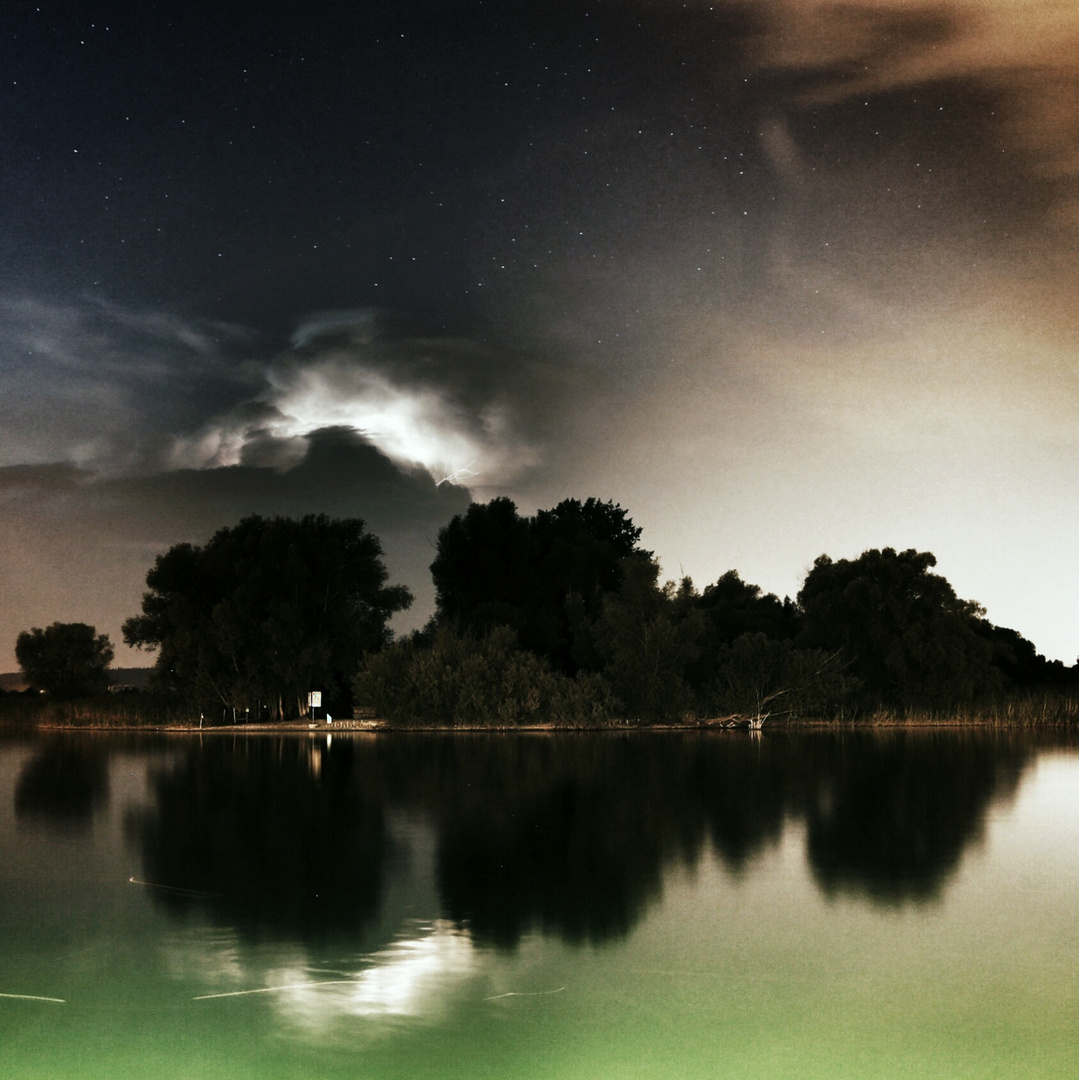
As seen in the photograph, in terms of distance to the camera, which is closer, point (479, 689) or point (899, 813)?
point (899, 813)

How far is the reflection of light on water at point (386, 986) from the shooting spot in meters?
5.82

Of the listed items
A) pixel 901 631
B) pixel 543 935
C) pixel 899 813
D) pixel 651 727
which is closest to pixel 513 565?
pixel 651 727

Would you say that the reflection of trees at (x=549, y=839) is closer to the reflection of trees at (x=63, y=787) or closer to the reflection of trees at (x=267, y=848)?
the reflection of trees at (x=267, y=848)

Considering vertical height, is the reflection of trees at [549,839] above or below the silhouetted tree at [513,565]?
below

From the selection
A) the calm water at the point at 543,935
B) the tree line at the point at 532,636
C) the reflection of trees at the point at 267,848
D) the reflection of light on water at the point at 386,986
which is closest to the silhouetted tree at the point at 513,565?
the tree line at the point at 532,636

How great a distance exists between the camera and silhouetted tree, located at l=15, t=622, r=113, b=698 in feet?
202

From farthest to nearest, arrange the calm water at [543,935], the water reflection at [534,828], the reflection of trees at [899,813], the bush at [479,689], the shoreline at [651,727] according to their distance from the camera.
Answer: the bush at [479,689] → the shoreline at [651,727] → the reflection of trees at [899,813] → the water reflection at [534,828] → the calm water at [543,935]

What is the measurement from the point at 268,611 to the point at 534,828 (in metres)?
31.2

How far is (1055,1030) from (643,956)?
7.77 ft

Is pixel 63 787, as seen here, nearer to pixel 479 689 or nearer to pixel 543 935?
pixel 543 935

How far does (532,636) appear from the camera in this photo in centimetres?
4441

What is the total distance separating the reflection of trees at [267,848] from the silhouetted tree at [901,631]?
2539cm

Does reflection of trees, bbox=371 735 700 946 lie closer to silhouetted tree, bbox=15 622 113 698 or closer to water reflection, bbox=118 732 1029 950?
water reflection, bbox=118 732 1029 950

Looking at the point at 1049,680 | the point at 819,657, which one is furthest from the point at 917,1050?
the point at 1049,680
